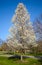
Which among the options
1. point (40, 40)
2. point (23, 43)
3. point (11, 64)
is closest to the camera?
point (11, 64)

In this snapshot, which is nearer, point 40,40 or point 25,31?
point 25,31

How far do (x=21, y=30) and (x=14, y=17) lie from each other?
2.87m

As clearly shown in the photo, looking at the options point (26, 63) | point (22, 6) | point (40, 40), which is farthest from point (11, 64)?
point (40, 40)

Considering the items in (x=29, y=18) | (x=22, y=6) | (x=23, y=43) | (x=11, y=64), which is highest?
(x=22, y=6)

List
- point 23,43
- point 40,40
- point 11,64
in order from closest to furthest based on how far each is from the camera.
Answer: point 11,64 < point 23,43 < point 40,40

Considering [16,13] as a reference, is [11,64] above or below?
below

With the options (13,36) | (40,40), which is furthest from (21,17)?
(40,40)

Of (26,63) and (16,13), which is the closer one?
(26,63)

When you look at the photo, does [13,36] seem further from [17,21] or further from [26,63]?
[26,63]

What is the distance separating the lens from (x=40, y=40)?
148 feet

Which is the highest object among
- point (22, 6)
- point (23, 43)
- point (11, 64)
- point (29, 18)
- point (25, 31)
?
point (22, 6)

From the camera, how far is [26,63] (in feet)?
98.5

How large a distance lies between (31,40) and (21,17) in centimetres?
466

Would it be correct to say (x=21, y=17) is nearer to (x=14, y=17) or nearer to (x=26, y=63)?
(x=14, y=17)
